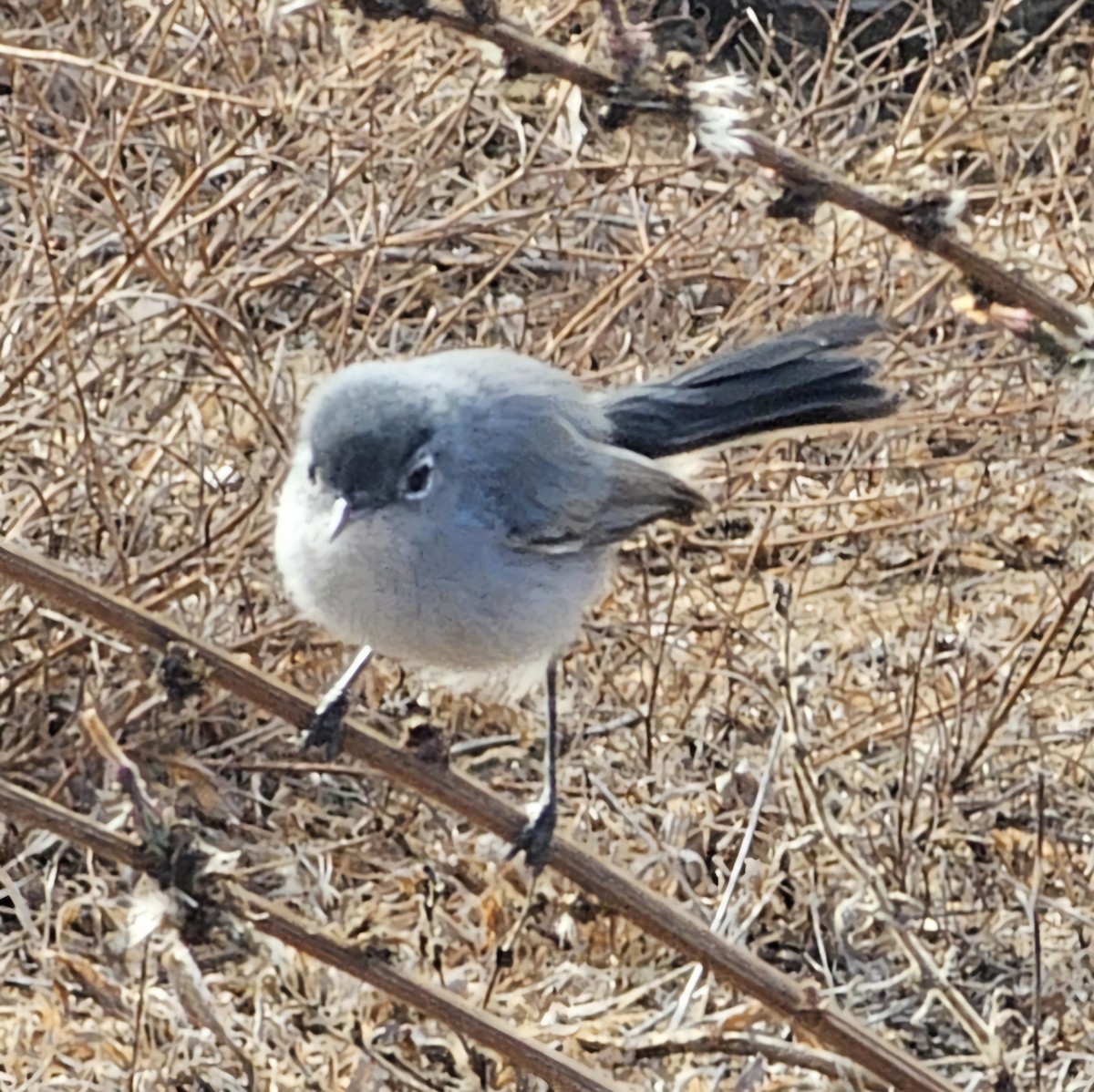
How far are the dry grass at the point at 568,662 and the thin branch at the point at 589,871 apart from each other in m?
0.55

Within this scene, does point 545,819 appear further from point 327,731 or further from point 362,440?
point 362,440

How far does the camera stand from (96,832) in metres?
1.55

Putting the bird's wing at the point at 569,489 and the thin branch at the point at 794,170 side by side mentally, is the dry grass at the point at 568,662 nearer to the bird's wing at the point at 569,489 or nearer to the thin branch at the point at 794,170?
the bird's wing at the point at 569,489

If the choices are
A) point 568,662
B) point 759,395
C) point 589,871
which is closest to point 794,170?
point 759,395

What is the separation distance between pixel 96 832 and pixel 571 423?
1.18m

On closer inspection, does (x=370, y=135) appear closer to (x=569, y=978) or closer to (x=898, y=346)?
(x=898, y=346)

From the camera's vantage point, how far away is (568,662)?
3.65 meters

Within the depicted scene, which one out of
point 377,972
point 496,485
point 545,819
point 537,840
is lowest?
point 377,972

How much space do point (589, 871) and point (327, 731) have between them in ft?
1.34

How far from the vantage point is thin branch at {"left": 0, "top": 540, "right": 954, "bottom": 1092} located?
165 centimetres

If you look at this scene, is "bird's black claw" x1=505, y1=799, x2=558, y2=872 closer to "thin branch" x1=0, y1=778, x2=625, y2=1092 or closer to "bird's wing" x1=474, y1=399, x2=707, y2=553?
"thin branch" x1=0, y1=778, x2=625, y2=1092

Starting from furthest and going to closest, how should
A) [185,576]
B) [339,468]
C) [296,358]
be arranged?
[296,358] < [185,576] < [339,468]

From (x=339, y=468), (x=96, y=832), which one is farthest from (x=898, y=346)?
(x=96, y=832)

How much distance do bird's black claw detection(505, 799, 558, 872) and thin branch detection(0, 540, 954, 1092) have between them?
10 centimetres
